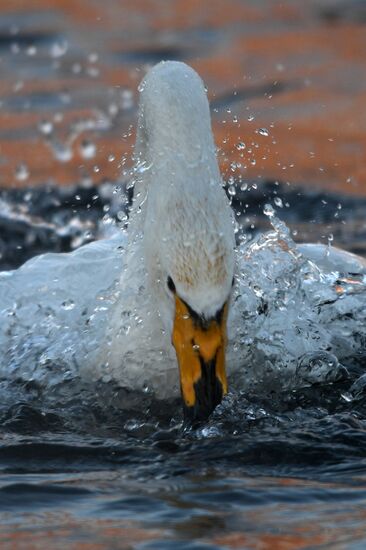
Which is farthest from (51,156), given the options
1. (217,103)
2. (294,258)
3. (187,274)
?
(187,274)

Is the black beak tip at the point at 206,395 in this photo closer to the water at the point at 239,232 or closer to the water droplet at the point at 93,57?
the water at the point at 239,232

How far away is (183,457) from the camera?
5324mm

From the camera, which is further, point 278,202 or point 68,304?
point 278,202

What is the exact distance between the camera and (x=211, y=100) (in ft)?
38.0

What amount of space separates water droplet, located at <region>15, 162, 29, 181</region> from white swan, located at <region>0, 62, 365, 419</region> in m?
2.86

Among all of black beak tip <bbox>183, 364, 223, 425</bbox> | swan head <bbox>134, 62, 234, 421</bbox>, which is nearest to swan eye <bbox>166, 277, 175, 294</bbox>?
swan head <bbox>134, 62, 234, 421</bbox>

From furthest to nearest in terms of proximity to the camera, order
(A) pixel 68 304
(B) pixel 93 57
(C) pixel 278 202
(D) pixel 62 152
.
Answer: (B) pixel 93 57 → (D) pixel 62 152 → (C) pixel 278 202 → (A) pixel 68 304

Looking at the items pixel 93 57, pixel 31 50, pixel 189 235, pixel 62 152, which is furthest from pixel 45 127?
pixel 189 235

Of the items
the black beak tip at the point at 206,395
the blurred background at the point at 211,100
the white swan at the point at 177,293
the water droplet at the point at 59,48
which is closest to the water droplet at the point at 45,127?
the blurred background at the point at 211,100

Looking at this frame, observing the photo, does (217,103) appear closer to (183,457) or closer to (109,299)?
(109,299)

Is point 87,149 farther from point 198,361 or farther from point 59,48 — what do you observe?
point 198,361

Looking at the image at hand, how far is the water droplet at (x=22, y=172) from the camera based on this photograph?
33.1 feet

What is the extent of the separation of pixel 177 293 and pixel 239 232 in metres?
3.35

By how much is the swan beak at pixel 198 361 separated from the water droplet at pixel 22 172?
4803mm
